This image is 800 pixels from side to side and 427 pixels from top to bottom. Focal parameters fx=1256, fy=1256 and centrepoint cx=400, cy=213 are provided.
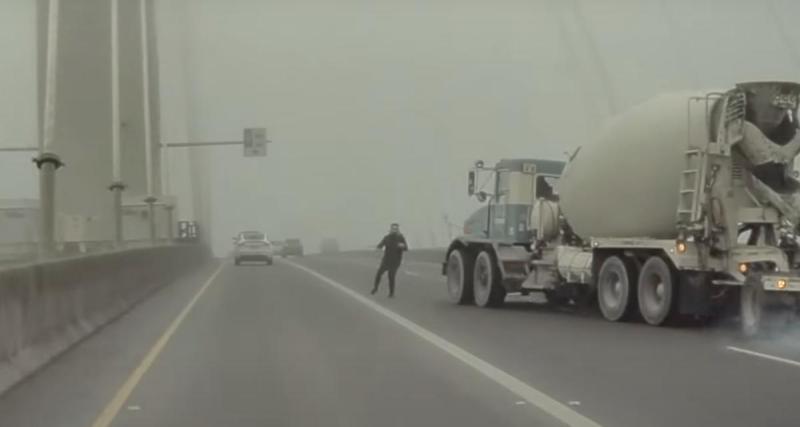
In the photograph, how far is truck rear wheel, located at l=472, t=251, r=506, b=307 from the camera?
975 inches

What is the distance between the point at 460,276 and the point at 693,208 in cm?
786

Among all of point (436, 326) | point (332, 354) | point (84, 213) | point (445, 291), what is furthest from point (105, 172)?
point (332, 354)

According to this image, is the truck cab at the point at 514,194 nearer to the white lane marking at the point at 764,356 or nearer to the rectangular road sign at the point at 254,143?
the white lane marking at the point at 764,356

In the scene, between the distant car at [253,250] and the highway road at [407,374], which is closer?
the highway road at [407,374]

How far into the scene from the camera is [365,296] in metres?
28.4

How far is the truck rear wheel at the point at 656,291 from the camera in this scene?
63.4 feet

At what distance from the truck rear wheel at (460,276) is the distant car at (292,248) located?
5900 cm

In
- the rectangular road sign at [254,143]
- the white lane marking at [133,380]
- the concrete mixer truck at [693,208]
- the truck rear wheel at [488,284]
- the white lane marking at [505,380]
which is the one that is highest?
the rectangular road sign at [254,143]

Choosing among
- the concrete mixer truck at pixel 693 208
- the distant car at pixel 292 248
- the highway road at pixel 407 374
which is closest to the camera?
the highway road at pixel 407 374

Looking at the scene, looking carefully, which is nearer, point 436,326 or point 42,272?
point 42,272

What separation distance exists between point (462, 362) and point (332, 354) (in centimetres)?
181

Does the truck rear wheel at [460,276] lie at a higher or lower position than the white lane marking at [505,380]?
higher

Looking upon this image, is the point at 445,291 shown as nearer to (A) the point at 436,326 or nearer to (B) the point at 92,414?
(A) the point at 436,326

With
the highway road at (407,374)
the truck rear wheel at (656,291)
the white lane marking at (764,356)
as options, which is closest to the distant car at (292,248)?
the highway road at (407,374)
